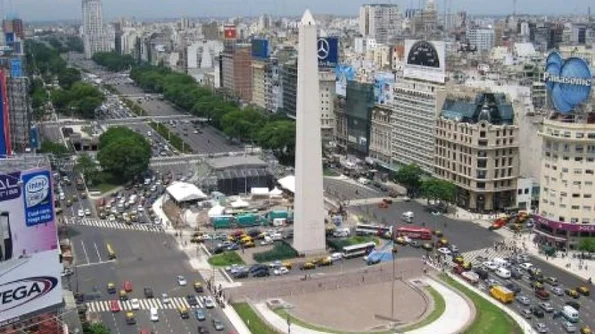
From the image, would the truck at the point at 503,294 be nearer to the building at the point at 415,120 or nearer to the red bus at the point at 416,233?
the red bus at the point at 416,233

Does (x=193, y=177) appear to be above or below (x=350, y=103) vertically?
below

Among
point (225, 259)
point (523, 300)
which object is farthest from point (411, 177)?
point (523, 300)

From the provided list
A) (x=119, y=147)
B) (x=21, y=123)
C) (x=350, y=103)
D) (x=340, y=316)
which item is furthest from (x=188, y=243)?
(x=350, y=103)

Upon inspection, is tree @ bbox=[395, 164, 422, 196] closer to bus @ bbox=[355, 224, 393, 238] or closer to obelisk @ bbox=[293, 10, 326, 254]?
bus @ bbox=[355, 224, 393, 238]

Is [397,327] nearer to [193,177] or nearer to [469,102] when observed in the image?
[469,102]

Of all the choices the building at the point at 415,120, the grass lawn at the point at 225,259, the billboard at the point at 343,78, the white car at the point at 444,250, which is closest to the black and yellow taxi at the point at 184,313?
the grass lawn at the point at 225,259

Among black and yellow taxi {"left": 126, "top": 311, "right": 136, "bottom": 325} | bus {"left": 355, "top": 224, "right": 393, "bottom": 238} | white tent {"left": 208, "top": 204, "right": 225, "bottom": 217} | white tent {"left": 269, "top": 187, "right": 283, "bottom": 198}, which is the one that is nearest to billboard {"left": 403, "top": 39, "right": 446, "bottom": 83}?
white tent {"left": 269, "top": 187, "right": 283, "bottom": 198}

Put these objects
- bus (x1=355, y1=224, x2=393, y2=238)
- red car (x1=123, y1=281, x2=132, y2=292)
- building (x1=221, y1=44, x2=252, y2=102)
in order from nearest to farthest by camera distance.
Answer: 1. red car (x1=123, y1=281, x2=132, y2=292)
2. bus (x1=355, y1=224, x2=393, y2=238)
3. building (x1=221, y1=44, x2=252, y2=102)
